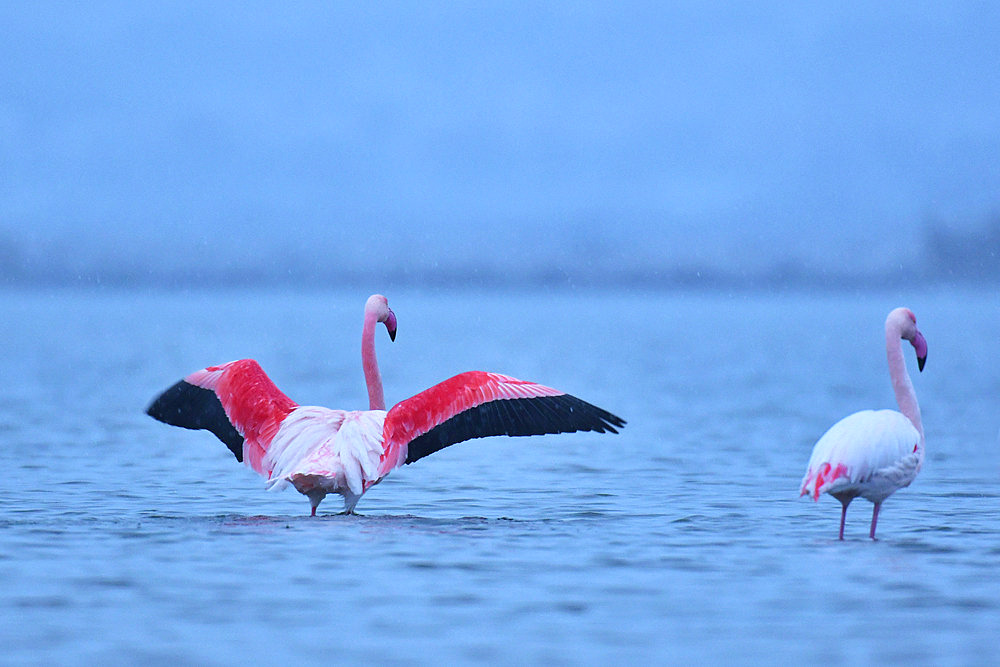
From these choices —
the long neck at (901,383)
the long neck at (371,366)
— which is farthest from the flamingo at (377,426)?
the long neck at (901,383)

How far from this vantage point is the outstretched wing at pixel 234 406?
8.47 meters

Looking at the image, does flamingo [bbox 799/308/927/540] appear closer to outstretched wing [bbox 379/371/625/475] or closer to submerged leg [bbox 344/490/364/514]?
outstretched wing [bbox 379/371/625/475]

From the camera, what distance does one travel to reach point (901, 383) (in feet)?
27.5

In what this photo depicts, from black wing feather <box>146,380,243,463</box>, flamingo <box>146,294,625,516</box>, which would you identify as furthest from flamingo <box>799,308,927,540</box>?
black wing feather <box>146,380,243,463</box>

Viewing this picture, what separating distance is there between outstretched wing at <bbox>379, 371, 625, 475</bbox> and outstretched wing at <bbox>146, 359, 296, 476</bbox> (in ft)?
2.48

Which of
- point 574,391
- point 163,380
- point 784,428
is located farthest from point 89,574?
point 163,380

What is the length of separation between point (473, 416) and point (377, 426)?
1.74ft

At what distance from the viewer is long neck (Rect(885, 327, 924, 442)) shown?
325 inches

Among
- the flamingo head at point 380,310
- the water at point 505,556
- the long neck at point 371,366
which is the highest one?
the flamingo head at point 380,310

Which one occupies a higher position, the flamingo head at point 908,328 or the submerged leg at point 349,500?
the flamingo head at point 908,328

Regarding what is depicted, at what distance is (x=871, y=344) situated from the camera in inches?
1679

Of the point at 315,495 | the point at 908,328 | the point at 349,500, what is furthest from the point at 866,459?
the point at 315,495

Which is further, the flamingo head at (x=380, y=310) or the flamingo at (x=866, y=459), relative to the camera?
the flamingo head at (x=380, y=310)

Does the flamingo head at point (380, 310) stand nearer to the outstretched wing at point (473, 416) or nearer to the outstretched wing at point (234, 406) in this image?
the outstretched wing at point (234, 406)
